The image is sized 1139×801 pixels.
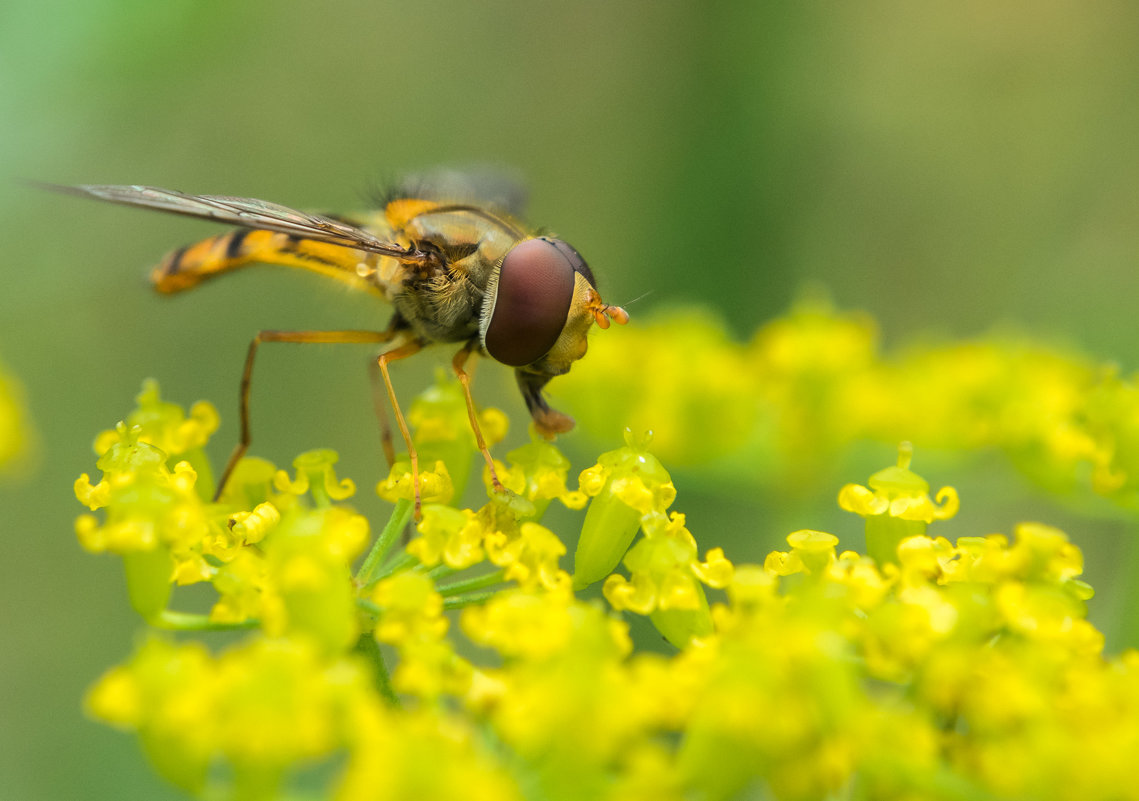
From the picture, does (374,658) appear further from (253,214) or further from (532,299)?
(253,214)

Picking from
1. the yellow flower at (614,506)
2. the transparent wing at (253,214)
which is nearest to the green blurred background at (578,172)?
the transparent wing at (253,214)

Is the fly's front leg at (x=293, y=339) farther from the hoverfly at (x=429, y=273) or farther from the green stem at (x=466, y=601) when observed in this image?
the green stem at (x=466, y=601)

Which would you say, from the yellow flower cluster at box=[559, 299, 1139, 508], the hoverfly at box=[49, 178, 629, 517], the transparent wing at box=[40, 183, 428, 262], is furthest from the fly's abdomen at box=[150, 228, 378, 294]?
the yellow flower cluster at box=[559, 299, 1139, 508]

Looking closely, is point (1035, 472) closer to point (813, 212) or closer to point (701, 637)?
point (701, 637)

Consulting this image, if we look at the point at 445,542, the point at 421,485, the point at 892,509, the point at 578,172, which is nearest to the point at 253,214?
the point at 421,485

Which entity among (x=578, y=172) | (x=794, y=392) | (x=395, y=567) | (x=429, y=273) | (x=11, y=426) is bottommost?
(x=11, y=426)

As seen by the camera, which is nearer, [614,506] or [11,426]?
[614,506]
